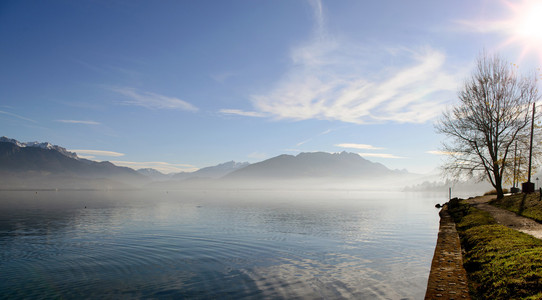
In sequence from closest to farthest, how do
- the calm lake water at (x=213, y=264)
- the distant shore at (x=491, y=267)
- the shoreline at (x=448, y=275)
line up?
the distant shore at (x=491, y=267) < the shoreline at (x=448, y=275) < the calm lake water at (x=213, y=264)

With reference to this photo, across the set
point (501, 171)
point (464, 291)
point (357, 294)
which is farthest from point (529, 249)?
point (501, 171)

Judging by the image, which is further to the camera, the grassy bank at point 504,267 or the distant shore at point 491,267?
the distant shore at point 491,267

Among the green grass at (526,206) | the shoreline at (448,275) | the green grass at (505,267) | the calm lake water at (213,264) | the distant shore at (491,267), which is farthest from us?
the green grass at (526,206)

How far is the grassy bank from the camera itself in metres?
10.8

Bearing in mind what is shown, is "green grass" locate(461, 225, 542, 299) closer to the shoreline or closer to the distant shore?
the distant shore

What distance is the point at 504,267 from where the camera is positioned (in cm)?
1299

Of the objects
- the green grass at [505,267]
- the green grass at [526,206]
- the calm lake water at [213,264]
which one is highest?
the green grass at [526,206]

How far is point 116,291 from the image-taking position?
16578 millimetres

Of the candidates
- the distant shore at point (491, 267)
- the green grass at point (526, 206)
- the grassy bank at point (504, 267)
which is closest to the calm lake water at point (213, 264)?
the distant shore at point (491, 267)

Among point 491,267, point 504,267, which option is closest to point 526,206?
point 491,267

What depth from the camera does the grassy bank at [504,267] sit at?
35.3ft

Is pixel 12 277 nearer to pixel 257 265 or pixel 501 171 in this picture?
pixel 257 265

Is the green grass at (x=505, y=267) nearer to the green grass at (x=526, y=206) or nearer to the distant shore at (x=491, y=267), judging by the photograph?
the distant shore at (x=491, y=267)

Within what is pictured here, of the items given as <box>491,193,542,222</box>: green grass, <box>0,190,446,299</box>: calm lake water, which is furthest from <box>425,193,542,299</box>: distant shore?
<box>491,193,542,222</box>: green grass
